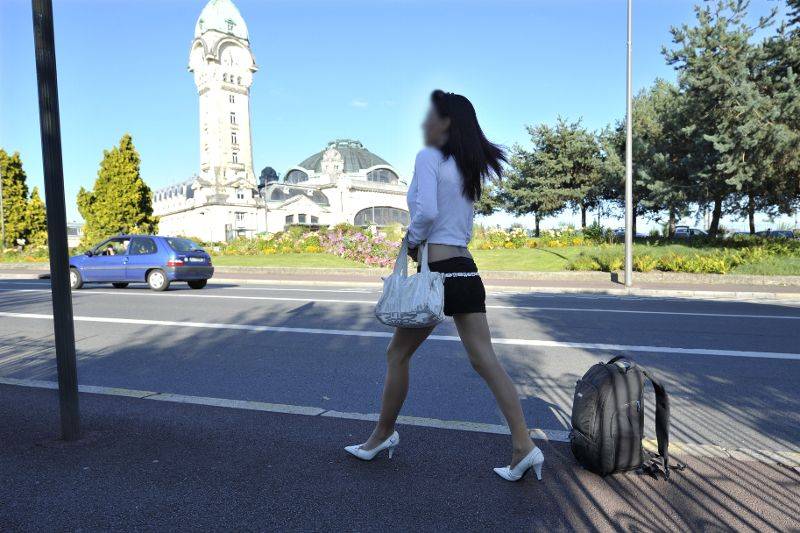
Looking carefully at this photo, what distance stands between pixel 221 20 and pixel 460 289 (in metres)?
92.2

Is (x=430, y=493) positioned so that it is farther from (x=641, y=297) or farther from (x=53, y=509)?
(x=641, y=297)

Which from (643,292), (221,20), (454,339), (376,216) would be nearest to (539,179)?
(643,292)

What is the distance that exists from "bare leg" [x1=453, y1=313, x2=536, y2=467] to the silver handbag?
8.3 inches

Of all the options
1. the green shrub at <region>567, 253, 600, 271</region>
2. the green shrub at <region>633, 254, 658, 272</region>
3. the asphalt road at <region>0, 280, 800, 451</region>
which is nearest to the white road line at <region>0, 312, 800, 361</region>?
the asphalt road at <region>0, 280, 800, 451</region>

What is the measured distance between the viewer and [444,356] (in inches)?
249

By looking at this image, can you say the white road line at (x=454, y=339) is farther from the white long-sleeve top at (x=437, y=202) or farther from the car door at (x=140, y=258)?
the car door at (x=140, y=258)

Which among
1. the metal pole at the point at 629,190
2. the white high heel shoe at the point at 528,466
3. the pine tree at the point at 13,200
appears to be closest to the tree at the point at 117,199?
the pine tree at the point at 13,200

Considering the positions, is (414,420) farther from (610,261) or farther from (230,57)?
(230,57)

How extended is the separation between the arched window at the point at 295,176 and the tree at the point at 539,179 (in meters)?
60.0

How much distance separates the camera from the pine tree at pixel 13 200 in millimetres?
42406

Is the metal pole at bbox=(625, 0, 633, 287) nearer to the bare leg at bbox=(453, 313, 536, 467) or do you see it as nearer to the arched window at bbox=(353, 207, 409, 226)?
the bare leg at bbox=(453, 313, 536, 467)

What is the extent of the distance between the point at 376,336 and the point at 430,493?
15.7 feet

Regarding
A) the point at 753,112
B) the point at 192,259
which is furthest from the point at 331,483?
the point at 753,112

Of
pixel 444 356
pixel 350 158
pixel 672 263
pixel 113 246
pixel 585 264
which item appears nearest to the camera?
pixel 444 356
